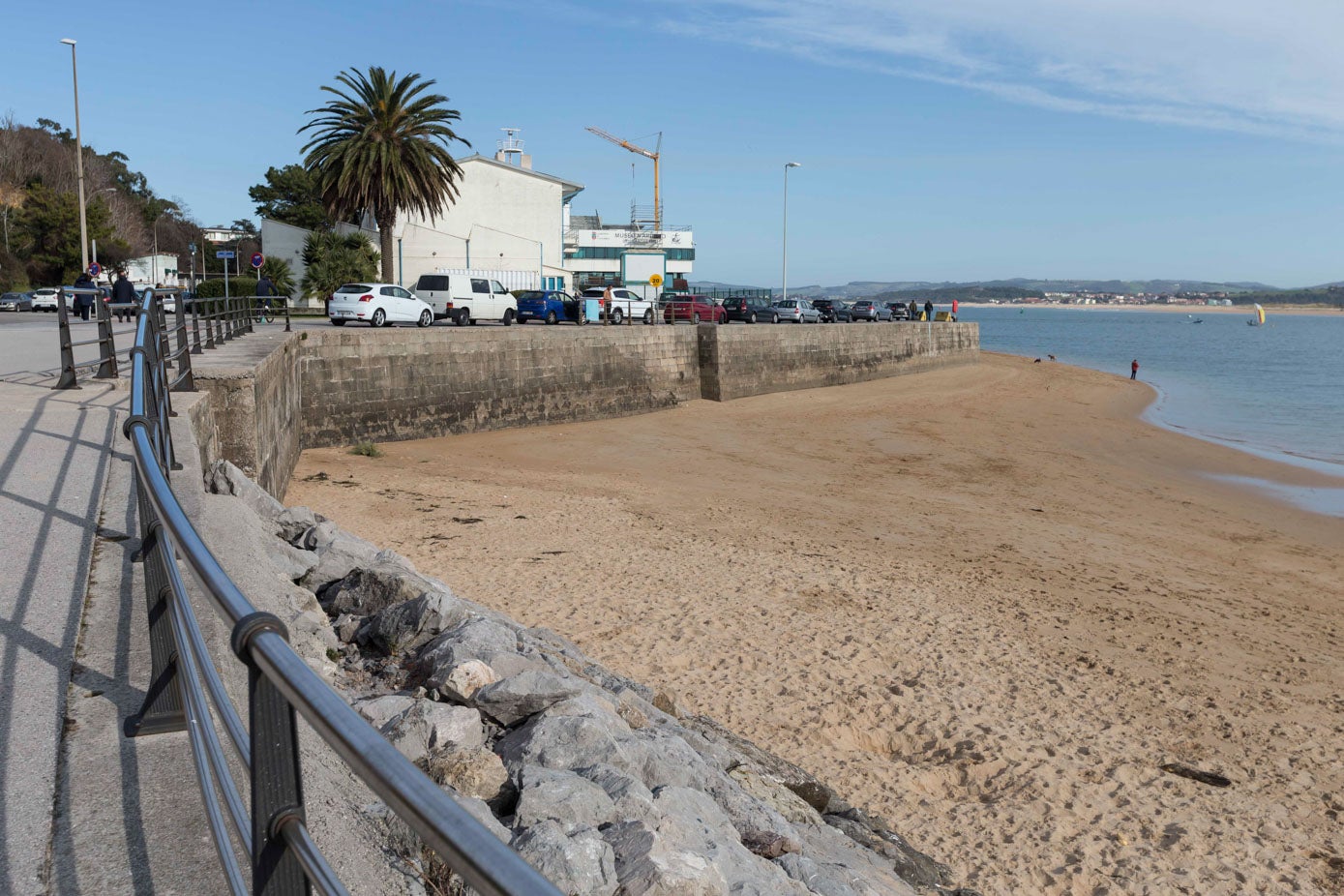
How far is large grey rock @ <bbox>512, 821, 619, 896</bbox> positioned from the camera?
3744 millimetres

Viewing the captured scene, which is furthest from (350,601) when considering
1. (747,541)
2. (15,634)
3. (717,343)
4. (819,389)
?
(819,389)

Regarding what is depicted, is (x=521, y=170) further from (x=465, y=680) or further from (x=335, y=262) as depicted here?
(x=465, y=680)

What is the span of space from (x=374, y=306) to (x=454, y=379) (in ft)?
16.7

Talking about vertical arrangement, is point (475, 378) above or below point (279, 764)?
below

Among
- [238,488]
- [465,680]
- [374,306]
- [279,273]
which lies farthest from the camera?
[279,273]

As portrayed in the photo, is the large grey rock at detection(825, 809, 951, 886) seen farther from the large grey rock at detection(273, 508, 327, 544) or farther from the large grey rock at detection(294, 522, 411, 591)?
the large grey rock at detection(273, 508, 327, 544)

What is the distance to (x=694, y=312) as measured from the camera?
126 feet

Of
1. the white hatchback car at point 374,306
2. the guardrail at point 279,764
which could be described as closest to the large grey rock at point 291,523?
the guardrail at point 279,764

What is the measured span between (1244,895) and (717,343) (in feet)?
92.5

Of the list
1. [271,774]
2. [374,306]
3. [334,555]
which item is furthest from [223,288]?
[271,774]

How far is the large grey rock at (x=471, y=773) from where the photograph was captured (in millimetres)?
4410

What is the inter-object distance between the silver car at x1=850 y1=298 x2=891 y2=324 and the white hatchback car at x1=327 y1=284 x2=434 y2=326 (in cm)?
3246

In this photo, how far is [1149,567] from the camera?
45.9 ft

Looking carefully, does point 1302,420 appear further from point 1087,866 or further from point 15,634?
point 15,634
